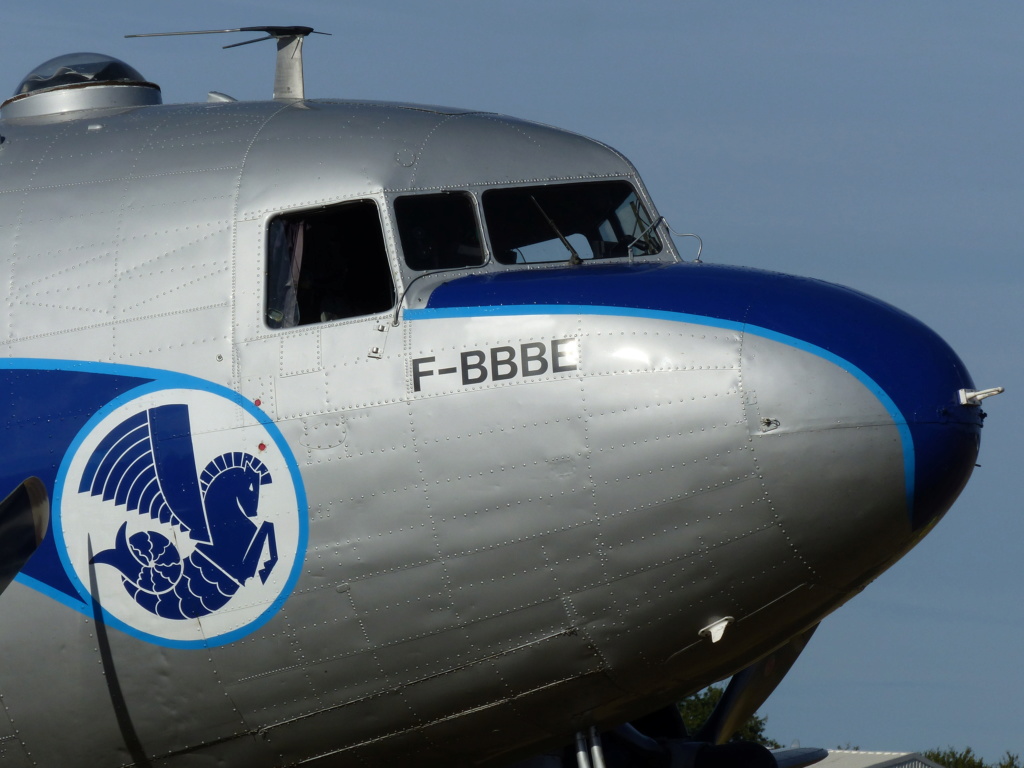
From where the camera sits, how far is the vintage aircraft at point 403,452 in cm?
1062

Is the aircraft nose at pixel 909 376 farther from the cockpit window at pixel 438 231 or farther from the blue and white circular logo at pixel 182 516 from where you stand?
the blue and white circular logo at pixel 182 516

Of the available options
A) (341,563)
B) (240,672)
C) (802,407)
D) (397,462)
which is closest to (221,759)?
(240,672)

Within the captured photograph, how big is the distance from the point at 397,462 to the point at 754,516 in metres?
2.34

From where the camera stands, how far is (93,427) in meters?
11.5

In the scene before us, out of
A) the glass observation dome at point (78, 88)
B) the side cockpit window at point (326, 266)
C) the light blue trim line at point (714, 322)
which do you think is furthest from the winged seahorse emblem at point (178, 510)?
the glass observation dome at point (78, 88)

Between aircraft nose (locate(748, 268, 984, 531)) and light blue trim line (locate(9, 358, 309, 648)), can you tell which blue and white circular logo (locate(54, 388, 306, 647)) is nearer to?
light blue trim line (locate(9, 358, 309, 648))

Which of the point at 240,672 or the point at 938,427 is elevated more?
the point at 938,427

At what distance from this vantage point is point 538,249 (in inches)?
472

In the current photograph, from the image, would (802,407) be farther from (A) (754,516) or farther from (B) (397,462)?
(B) (397,462)

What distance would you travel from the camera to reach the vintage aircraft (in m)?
10.6

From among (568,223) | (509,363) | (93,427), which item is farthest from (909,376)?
(93,427)

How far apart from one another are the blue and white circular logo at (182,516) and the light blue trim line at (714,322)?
4.90 feet

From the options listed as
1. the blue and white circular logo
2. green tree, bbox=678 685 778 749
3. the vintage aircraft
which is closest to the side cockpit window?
the vintage aircraft

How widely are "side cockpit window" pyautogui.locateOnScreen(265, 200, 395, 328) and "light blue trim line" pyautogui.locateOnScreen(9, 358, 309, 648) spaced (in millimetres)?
683
